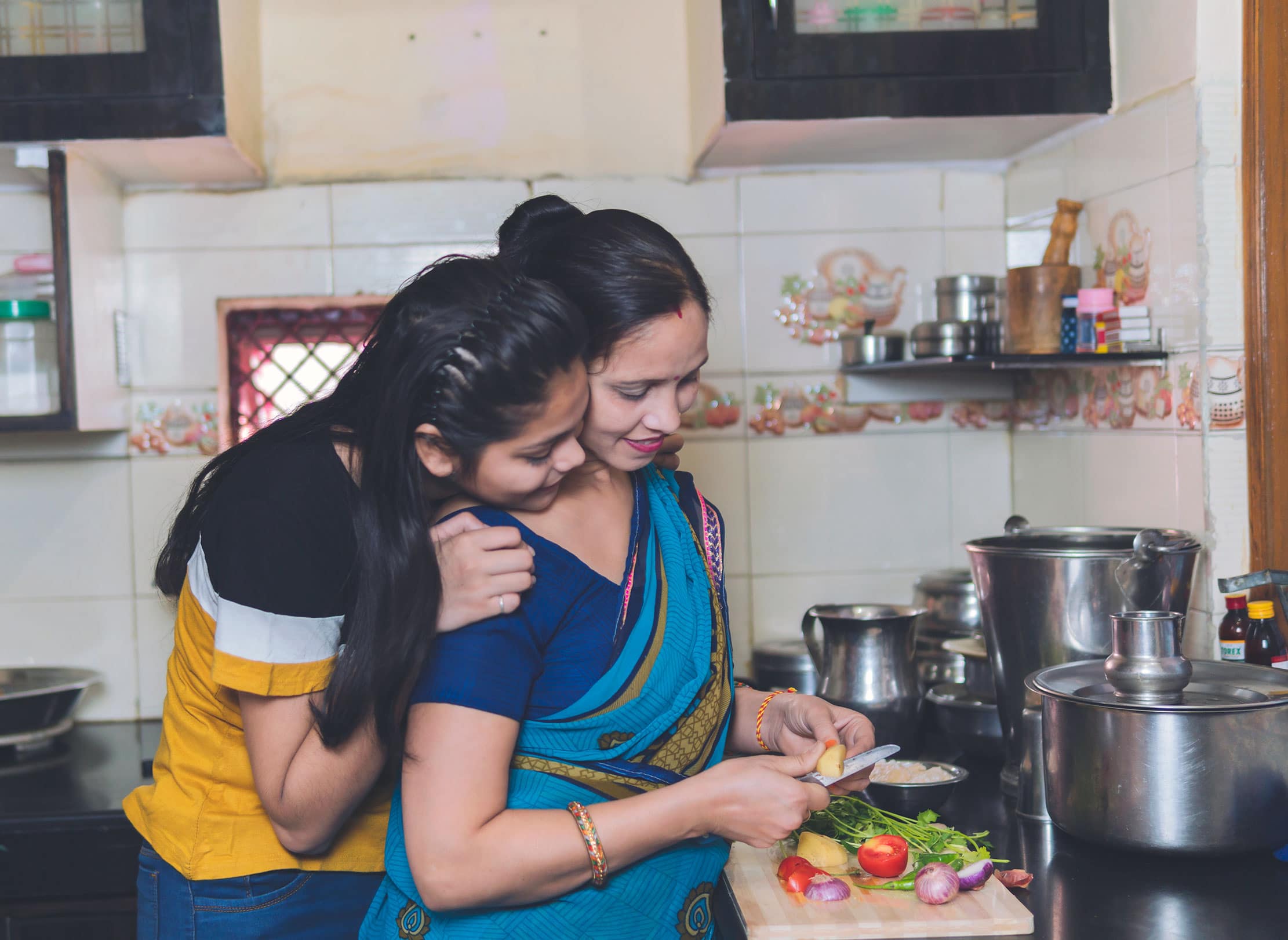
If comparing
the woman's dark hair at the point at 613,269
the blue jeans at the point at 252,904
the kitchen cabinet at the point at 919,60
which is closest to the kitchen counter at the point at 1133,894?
the blue jeans at the point at 252,904

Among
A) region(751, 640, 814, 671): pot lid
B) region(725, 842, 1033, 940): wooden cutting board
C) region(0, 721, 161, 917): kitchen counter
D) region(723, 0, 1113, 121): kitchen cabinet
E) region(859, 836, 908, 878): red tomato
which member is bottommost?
region(0, 721, 161, 917): kitchen counter

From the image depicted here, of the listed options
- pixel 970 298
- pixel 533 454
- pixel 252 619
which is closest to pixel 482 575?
pixel 533 454

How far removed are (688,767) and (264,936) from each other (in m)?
0.47

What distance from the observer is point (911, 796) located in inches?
57.1

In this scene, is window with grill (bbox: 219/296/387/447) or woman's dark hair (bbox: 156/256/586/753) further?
window with grill (bbox: 219/296/387/447)

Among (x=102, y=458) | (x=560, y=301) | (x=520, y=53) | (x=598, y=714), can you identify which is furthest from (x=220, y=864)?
(x=520, y=53)

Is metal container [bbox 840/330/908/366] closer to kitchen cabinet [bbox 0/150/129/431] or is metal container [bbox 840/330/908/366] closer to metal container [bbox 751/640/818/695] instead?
metal container [bbox 751/640/818/695]

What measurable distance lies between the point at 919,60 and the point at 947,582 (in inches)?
35.2

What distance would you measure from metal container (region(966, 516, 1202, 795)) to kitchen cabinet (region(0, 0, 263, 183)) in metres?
1.38

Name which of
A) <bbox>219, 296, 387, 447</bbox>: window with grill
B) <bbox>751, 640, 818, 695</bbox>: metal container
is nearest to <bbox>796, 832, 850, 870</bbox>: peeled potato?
<bbox>751, 640, 818, 695</bbox>: metal container

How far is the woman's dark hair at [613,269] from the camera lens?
108 centimetres

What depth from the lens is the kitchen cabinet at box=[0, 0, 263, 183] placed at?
6.09 feet

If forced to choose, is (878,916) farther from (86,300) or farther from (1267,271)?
(86,300)

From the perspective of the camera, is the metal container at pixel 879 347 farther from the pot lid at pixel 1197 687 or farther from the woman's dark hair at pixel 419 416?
the woman's dark hair at pixel 419 416
